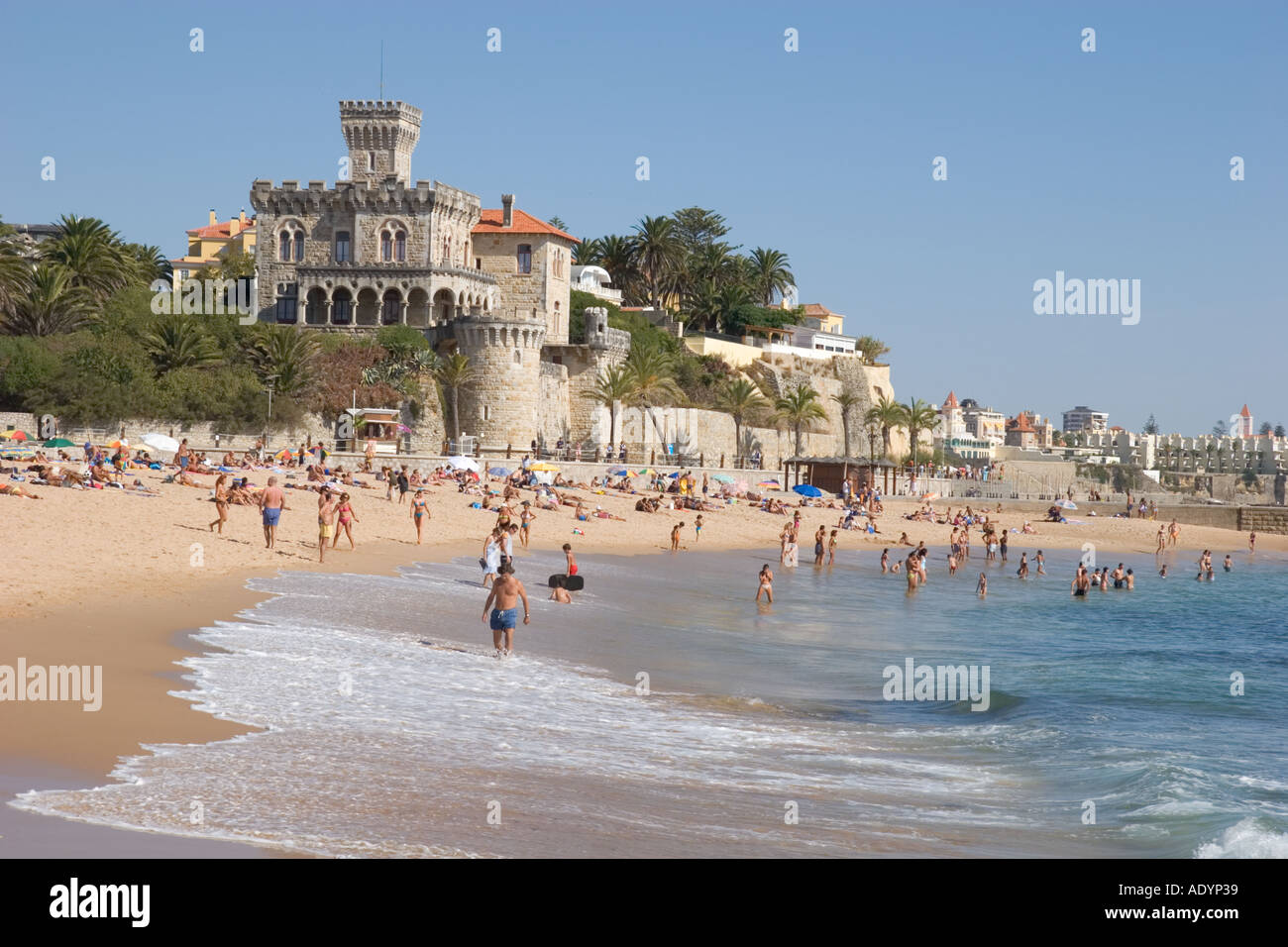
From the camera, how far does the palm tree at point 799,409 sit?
62000 mm

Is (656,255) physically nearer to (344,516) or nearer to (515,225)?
(515,225)

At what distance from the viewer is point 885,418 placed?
72.9 m

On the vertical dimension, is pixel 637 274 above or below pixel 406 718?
above

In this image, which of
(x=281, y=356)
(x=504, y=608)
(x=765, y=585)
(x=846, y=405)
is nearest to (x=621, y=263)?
(x=846, y=405)

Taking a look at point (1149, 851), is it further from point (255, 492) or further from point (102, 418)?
point (102, 418)

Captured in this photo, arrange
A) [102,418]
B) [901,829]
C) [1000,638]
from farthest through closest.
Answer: [102,418], [1000,638], [901,829]

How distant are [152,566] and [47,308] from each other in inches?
1332

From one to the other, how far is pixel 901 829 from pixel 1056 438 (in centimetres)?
19248

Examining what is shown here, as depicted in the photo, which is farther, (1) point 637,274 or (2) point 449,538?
(1) point 637,274

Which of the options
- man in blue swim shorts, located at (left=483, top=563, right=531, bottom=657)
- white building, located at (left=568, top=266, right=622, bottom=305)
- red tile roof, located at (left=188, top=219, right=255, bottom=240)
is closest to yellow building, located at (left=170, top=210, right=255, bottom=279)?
red tile roof, located at (left=188, top=219, right=255, bottom=240)

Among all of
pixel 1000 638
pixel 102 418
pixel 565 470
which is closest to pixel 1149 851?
pixel 1000 638

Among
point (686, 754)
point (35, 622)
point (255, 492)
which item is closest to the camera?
point (686, 754)

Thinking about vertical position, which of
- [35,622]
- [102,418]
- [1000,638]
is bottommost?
[1000,638]
